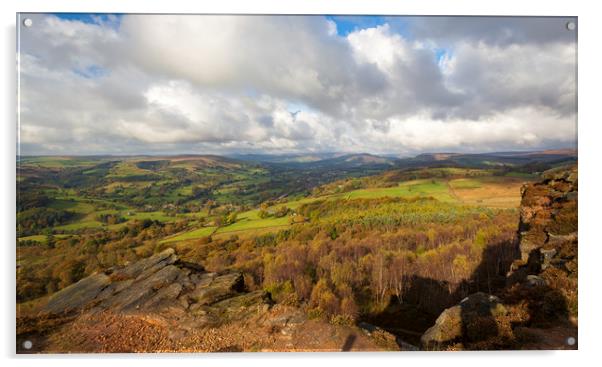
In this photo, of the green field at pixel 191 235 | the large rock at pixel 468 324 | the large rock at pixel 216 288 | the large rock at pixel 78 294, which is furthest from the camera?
the green field at pixel 191 235

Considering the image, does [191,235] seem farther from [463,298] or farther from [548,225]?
[548,225]

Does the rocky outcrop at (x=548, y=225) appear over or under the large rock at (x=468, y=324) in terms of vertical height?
over

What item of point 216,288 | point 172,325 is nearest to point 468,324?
point 216,288

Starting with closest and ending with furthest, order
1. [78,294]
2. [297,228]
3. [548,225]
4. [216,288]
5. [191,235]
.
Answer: [78,294] < [216,288] < [548,225] < [191,235] < [297,228]

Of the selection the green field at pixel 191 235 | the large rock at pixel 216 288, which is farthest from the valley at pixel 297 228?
the large rock at pixel 216 288

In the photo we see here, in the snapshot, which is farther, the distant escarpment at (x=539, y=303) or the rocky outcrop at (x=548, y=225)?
the rocky outcrop at (x=548, y=225)

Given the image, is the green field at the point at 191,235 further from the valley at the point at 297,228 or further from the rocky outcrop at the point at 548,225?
the rocky outcrop at the point at 548,225

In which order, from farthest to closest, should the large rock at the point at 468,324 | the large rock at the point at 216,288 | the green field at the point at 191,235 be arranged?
the green field at the point at 191,235 → the large rock at the point at 216,288 → the large rock at the point at 468,324

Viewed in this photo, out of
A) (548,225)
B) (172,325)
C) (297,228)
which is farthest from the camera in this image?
(297,228)
